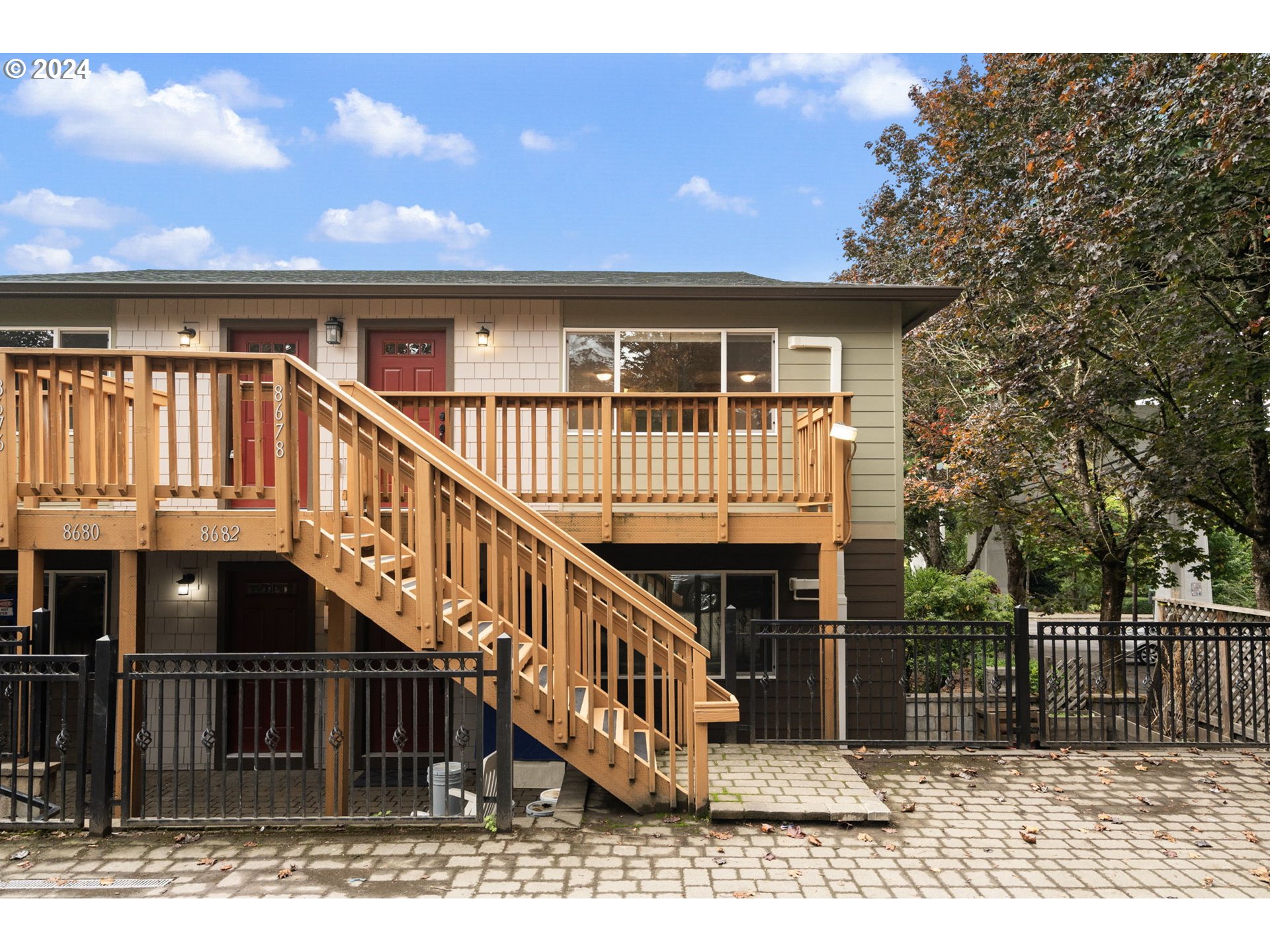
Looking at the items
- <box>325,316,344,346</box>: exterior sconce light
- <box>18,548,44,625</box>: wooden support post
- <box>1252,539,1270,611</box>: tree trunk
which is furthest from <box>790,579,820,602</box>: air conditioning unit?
<box>18,548,44,625</box>: wooden support post

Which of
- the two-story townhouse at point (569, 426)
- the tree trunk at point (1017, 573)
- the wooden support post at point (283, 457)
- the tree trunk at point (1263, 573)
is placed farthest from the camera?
the tree trunk at point (1017, 573)

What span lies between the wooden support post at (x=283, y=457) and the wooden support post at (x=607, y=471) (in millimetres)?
2664

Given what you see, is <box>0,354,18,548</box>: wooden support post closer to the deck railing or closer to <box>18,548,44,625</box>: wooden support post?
<box>18,548,44,625</box>: wooden support post

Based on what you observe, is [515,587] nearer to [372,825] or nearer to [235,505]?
[372,825]

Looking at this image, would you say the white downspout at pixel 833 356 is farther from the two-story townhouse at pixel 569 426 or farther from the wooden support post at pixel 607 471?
the wooden support post at pixel 607 471

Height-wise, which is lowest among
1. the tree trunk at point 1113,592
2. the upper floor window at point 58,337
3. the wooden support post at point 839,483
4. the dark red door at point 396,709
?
the dark red door at point 396,709

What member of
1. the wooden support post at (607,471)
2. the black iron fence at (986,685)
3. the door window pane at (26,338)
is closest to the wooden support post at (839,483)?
the black iron fence at (986,685)

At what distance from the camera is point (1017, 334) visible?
33.7ft

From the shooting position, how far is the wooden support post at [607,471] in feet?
22.8

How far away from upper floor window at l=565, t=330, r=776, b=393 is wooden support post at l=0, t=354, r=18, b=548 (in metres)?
4.87

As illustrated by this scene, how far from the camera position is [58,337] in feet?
27.1

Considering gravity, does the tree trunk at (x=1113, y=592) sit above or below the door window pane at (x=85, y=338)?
below

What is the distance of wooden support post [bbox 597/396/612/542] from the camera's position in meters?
6.95

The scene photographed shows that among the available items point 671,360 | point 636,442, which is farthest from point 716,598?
point 671,360
